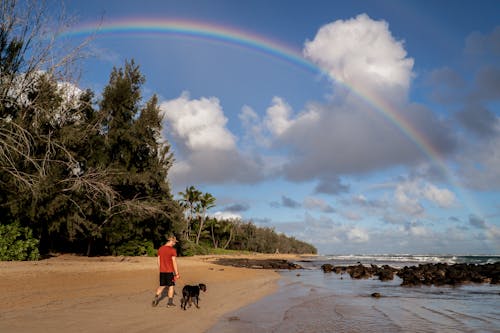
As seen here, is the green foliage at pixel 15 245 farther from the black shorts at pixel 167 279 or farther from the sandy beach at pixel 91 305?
the black shorts at pixel 167 279

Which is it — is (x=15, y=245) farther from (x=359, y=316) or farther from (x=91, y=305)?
(x=359, y=316)

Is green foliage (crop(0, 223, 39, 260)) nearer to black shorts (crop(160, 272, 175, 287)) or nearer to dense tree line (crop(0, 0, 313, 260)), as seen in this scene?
dense tree line (crop(0, 0, 313, 260))

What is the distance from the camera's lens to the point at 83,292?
39.3 feet

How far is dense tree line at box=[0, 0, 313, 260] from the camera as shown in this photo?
67.6ft

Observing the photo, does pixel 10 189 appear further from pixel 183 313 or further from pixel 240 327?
pixel 240 327

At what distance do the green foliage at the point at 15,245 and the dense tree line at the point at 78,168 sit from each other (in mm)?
48

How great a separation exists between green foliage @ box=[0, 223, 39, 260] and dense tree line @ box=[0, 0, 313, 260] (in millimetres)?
48

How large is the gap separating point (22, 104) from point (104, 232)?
1221 cm

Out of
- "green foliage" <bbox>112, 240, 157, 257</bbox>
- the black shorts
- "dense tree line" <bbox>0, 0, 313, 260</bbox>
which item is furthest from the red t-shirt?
"green foliage" <bbox>112, 240, 157, 257</bbox>

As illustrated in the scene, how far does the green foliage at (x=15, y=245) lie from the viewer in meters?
20.2

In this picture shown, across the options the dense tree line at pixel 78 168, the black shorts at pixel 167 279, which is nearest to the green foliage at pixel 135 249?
the dense tree line at pixel 78 168

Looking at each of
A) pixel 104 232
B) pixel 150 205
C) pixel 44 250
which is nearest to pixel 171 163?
pixel 150 205

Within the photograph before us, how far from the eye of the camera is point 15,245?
20.8m

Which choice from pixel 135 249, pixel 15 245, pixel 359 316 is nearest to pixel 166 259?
pixel 359 316
